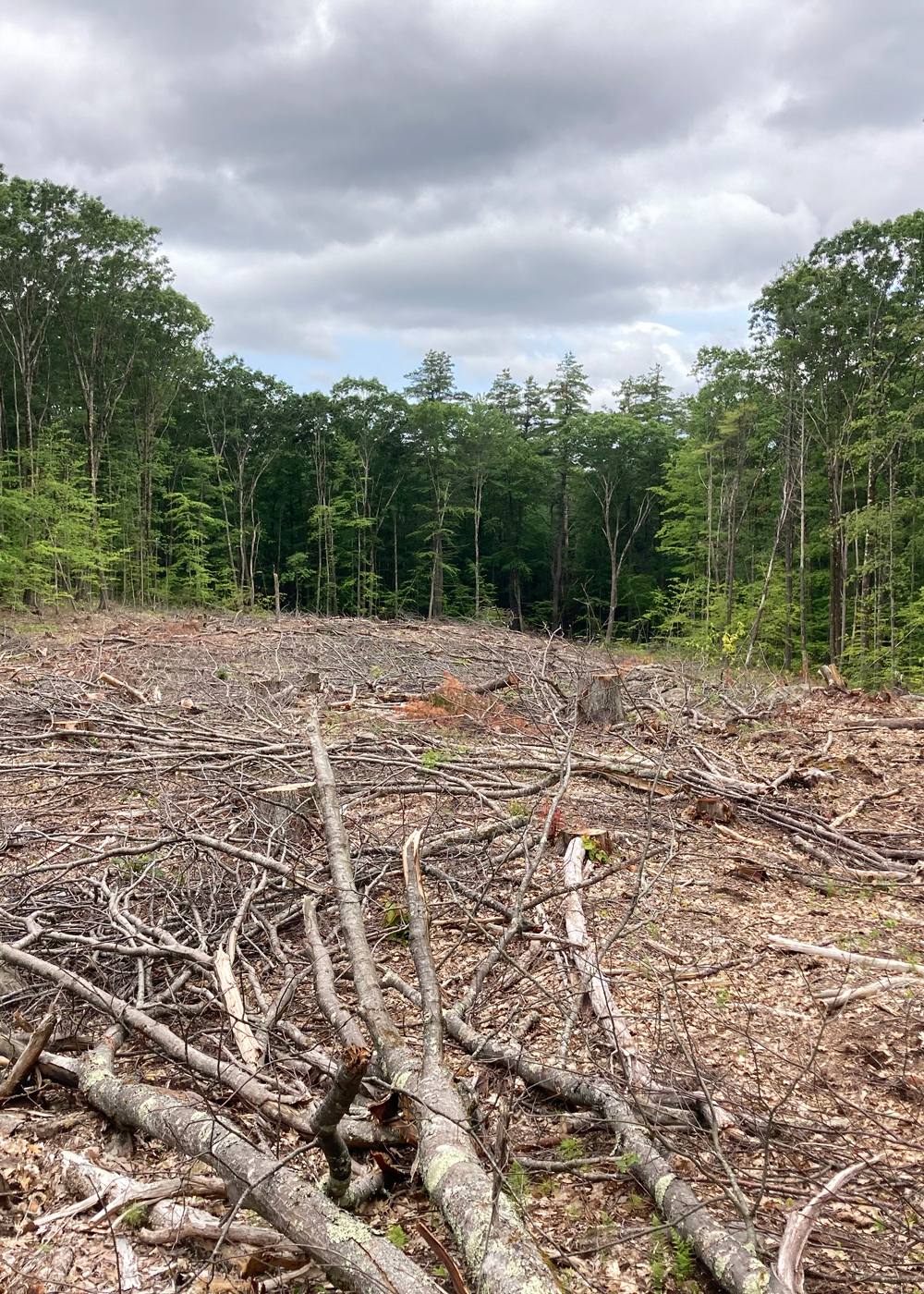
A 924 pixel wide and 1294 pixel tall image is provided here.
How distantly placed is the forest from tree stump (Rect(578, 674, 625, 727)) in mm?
6850

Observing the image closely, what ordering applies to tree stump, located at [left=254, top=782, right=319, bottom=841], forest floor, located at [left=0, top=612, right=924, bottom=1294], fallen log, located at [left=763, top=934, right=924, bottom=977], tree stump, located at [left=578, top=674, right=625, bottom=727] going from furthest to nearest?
tree stump, located at [left=578, top=674, right=625, bottom=727]
tree stump, located at [left=254, top=782, right=319, bottom=841]
fallen log, located at [left=763, top=934, right=924, bottom=977]
forest floor, located at [left=0, top=612, right=924, bottom=1294]

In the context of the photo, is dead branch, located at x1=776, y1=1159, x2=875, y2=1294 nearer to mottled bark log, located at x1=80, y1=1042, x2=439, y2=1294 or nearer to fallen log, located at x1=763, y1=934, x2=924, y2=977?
mottled bark log, located at x1=80, y1=1042, x2=439, y2=1294

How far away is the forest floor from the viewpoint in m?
2.02

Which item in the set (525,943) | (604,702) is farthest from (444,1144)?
(604,702)

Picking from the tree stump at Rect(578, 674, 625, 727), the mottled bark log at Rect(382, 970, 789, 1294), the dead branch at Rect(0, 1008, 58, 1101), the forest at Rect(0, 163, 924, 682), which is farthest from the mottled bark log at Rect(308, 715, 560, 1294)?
the forest at Rect(0, 163, 924, 682)

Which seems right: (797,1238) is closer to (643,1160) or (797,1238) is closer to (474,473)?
(643,1160)

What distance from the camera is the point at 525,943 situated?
3.71 metres

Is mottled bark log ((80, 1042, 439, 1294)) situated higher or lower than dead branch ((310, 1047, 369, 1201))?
lower

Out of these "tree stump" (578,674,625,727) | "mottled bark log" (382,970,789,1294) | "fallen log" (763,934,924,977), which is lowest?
"fallen log" (763,934,924,977)

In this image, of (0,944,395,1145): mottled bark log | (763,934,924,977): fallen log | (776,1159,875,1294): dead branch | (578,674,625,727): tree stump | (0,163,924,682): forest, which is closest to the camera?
(776,1159,875,1294): dead branch

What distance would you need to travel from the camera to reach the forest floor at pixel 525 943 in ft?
6.61

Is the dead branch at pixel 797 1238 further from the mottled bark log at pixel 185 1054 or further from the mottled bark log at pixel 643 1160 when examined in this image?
the mottled bark log at pixel 185 1054

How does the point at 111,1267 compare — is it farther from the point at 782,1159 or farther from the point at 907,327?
the point at 907,327

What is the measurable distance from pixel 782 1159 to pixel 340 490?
1455 inches
